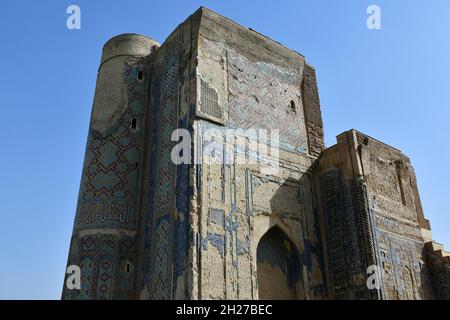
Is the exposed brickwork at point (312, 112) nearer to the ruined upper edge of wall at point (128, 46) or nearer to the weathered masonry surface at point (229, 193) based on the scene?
the weathered masonry surface at point (229, 193)

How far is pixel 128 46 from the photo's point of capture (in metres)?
12.1

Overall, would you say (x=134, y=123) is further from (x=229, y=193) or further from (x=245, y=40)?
(x=229, y=193)

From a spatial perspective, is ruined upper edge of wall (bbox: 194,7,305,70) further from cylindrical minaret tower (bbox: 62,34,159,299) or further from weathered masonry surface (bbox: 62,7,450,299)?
cylindrical minaret tower (bbox: 62,34,159,299)

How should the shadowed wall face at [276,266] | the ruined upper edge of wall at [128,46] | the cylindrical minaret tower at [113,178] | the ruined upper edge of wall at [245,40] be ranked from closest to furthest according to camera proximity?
the shadowed wall face at [276,266]
the cylindrical minaret tower at [113,178]
the ruined upper edge of wall at [245,40]
the ruined upper edge of wall at [128,46]

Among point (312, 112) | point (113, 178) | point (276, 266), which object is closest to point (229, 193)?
point (276, 266)

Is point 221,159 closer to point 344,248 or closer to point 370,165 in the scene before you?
point 344,248

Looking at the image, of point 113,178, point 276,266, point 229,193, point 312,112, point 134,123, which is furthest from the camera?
point 312,112

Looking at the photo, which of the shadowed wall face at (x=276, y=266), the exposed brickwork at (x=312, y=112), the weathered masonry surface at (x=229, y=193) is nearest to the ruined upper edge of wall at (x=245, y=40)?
the weathered masonry surface at (x=229, y=193)

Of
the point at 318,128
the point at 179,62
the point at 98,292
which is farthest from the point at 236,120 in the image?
the point at 98,292

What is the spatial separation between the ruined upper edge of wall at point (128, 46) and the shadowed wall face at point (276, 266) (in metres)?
5.39

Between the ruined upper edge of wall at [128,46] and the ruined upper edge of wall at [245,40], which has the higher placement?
the ruined upper edge of wall at [128,46]

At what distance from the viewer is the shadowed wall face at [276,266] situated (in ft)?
30.8

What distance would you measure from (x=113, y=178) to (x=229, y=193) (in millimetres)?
2766

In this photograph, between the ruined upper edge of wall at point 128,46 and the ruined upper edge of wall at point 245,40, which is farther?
the ruined upper edge of wall at point 128,46
